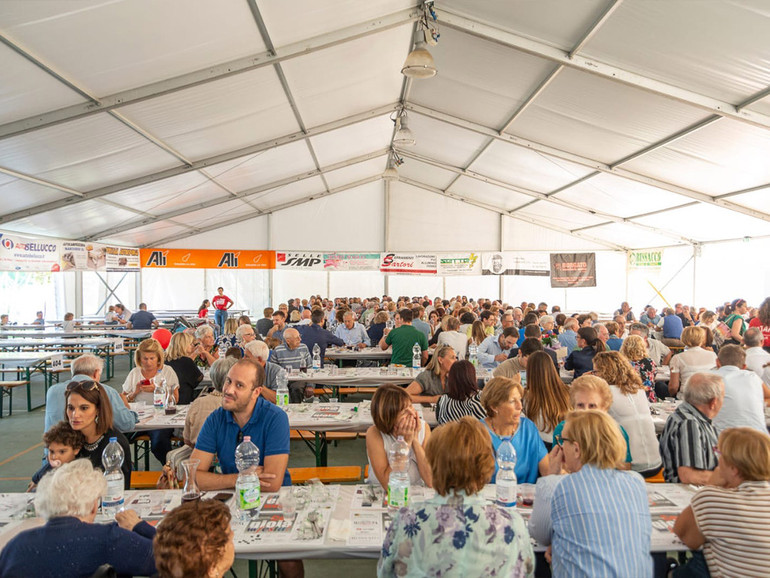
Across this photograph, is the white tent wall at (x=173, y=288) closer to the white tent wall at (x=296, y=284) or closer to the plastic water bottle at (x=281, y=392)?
the white tent wall at (x=296, y=284)

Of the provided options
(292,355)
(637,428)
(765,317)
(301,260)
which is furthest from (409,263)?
(637,428)

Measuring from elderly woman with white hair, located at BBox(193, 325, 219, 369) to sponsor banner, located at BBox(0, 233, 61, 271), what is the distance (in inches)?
249

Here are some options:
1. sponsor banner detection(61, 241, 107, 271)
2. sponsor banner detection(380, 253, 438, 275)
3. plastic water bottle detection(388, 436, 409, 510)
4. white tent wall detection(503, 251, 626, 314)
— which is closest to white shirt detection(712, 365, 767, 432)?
plastic water bottle detection(388, 436, 409, 510)

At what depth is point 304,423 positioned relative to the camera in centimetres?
434

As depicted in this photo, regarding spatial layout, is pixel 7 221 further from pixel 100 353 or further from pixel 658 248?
pixel 658 248

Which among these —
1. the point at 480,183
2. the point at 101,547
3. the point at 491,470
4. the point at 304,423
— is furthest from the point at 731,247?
the point at 101,547

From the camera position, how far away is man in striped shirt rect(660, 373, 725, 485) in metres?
2.83

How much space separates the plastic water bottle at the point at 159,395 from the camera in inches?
192

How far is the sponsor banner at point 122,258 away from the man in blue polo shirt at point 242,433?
44.0ft

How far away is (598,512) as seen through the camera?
189cm

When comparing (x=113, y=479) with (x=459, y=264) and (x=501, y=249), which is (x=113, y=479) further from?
(x=501, y=249)

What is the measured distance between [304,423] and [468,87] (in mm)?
7483

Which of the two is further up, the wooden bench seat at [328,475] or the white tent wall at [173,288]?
the white tent wall at [173,288]

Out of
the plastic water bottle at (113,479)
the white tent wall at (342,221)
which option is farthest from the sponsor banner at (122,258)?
the plastic water bottle at (113,479)
